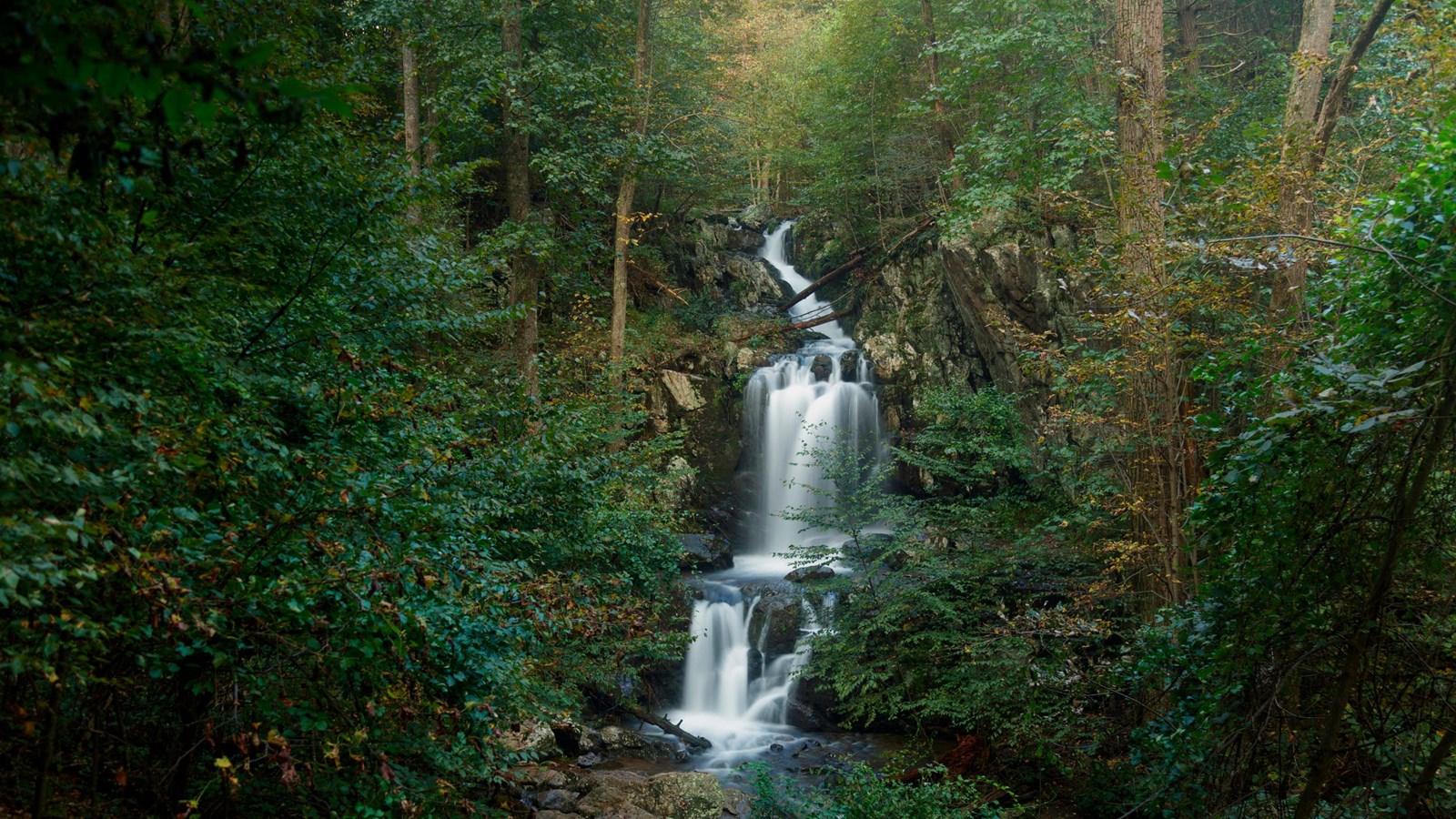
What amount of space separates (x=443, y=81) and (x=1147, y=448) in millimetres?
10294

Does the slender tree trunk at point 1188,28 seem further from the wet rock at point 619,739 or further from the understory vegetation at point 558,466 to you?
the wet rock at point 619,739

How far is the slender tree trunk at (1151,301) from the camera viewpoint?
21.8 ft

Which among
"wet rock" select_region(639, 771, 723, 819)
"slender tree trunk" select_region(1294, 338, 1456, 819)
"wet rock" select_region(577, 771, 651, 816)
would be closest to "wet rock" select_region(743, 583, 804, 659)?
"wet rock" select_region(639, 771, 723, 819)

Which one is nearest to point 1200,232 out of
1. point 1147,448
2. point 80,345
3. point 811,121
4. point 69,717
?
point 1147,448

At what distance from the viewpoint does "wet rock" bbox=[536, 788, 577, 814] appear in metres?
7.14

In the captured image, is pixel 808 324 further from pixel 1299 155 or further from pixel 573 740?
pixel 1299 155

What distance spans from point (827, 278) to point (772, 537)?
6.77 metres

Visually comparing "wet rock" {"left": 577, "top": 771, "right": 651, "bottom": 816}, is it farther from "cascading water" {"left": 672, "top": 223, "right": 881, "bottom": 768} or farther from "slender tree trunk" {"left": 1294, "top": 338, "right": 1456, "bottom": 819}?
"slender tree trunk" {"left": 1294, "top": 338, "right": 1456, "bottom": 819}

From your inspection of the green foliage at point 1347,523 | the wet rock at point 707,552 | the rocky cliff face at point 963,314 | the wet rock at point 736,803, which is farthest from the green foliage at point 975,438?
the green foliage at point 1347,523

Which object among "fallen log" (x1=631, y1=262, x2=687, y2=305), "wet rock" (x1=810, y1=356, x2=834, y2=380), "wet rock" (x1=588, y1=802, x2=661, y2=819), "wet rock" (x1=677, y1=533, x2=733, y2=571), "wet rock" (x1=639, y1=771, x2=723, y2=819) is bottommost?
"wet rock" (x1=639, y1=771, x2=723, y2=819)

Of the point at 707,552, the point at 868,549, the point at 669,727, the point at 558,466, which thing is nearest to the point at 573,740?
the point at 669,727

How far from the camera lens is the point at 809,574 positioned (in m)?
11.9

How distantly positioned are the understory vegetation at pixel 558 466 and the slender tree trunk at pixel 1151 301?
5 centimetres

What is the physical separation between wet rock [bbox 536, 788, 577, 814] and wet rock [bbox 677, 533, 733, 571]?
19.7 ft
